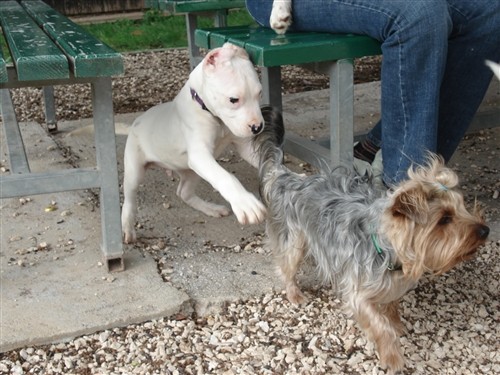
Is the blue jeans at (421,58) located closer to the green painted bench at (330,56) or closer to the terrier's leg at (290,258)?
the green painted bench at (330,56)

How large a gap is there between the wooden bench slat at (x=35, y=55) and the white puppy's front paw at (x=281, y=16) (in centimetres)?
95

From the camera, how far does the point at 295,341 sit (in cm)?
300

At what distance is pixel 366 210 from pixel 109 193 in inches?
44.7

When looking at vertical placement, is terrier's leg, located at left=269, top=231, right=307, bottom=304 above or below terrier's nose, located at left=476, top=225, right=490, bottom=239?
below

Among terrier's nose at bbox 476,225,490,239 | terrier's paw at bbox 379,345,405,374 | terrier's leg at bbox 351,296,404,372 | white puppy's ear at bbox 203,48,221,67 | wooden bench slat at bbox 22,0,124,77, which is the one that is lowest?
terrier's paw at bbox 379,345,405,374

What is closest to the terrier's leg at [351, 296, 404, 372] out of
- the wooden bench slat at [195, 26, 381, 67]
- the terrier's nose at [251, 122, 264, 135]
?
the terrier's nose at [251, 122, 264, 135]

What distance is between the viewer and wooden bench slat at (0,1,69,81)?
2.96 meters

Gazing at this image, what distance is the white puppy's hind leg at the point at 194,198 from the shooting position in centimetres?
411

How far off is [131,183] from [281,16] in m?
1.03

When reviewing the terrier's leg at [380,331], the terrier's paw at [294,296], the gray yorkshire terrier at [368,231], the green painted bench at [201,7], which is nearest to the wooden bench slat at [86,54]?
the gray yorkshire terrier at [368,231]

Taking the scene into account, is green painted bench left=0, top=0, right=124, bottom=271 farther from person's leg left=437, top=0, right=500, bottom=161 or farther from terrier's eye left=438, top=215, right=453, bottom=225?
person's leg left=437, top=0, right=500, bottom=161

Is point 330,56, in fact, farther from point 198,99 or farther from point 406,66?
point 198,99

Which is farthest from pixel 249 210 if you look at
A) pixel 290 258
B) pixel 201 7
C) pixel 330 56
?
pixel 201 7

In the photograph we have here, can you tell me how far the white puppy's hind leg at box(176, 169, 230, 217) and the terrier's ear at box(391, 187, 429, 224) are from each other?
1.68 metres
